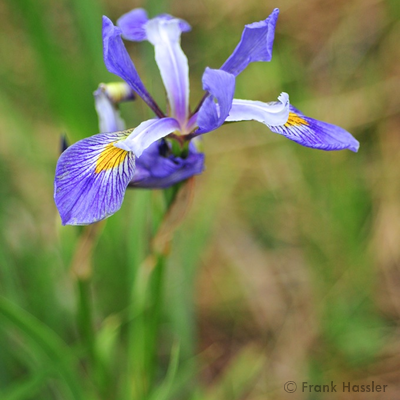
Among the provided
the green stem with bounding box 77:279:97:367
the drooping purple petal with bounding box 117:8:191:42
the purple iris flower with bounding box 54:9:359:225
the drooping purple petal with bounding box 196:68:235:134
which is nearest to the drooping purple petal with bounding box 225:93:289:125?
the purple iris flower with bounding box 54:9:359:225

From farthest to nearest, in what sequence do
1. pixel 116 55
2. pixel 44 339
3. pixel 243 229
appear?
1. pixel 243 229
2. pixel 44 339
3. pixel 116 55

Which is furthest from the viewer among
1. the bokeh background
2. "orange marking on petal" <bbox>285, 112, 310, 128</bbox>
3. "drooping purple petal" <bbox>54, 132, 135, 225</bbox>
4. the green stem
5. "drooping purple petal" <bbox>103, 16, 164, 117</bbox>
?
the bokeh background

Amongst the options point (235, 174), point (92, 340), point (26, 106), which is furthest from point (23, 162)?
point (92, 340)

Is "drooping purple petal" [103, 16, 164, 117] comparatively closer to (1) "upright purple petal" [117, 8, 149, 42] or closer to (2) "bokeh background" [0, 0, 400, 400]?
(1) "upright purple petal" [117, 8, 149, 42]

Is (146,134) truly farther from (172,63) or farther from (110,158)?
(172,63)

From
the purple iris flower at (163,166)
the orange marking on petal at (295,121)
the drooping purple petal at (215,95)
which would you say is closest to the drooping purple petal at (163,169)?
the purple iris flower at (163,166)

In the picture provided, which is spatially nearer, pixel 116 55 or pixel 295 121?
pixel 116 55

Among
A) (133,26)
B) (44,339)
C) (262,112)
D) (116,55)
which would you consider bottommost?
(44,339)

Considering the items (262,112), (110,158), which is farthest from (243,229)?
(110,158)

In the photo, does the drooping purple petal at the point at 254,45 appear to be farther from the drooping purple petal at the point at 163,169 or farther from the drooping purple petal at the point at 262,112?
the drooping purple petal at the point at 163,169
